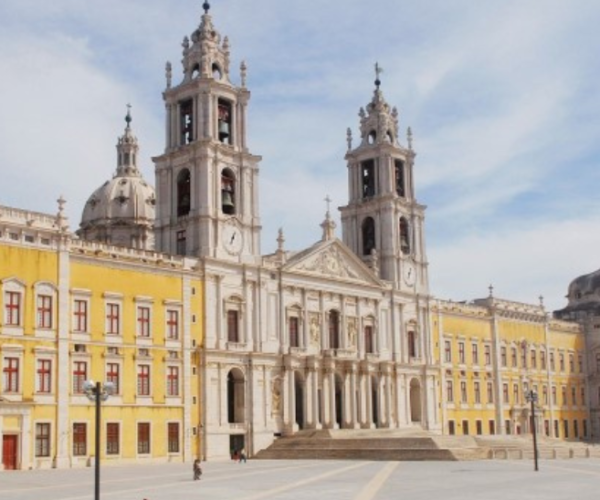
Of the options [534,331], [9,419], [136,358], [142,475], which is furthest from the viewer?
[534,331]

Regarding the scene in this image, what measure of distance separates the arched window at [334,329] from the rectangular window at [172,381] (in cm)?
1486

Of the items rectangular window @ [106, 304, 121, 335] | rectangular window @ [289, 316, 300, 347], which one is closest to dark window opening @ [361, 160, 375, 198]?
rectangular window @ [289, 316, 300, 347]

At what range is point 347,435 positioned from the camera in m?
64.5

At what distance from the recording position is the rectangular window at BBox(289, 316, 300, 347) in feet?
222

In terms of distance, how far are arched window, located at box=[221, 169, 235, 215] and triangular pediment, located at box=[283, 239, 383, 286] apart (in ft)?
18.7

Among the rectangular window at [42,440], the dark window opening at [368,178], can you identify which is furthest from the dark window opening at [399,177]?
the rectangular window at [42,440]

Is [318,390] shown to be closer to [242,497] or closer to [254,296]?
[254,296]

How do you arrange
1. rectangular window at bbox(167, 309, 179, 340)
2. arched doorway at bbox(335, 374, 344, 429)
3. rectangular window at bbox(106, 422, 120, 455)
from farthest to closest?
arched doorway at bbox(335, 374, 344, 429) → rectangular window at bbox(167, 309, 179, 340) → rectangular window at bbox(106, 422, 120, 455)

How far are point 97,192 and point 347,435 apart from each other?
44119 millimetres

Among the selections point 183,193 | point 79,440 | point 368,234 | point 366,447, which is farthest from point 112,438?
point 368,234

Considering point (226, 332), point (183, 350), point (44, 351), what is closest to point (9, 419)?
point (44, 351)

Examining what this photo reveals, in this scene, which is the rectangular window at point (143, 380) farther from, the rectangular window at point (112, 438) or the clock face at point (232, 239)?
the clock face at point (232, 239)

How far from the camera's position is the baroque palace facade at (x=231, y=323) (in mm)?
52469

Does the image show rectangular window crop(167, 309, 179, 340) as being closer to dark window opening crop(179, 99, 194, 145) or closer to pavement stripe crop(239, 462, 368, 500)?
dark window opening crop(179, 99, 194, 145)
